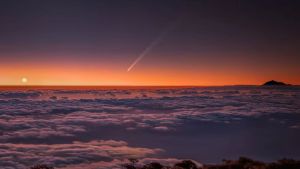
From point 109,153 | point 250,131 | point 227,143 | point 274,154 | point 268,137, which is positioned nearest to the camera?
point 109,153

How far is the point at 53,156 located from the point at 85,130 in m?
23.7

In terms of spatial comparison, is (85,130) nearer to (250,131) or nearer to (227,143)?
(227,143)

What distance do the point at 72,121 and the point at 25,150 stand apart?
107ft

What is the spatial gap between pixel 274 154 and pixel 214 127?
2224 cm

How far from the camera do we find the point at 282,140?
56094 mm

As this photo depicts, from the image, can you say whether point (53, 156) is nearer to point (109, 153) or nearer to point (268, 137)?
point (109, 153)

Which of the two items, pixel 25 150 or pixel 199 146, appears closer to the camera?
pixel 25 150

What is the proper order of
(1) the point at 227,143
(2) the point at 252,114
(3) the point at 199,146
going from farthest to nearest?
(2) the point at 252,114, (1) the point at 227,143, (3) the point at 199,146

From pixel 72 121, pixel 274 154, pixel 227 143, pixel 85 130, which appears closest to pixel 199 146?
pixel 227 143

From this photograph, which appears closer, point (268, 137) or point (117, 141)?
point (117, 141)

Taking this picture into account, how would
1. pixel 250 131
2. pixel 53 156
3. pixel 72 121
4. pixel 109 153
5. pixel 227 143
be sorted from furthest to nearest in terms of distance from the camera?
1. pixel 72 121
2. pixel 250 131
3. pixel 227 143
4. pixel 109 153
5. pixel 53 156

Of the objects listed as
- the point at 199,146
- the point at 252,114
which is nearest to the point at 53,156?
the point at 199,146

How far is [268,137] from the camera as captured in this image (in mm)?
61469

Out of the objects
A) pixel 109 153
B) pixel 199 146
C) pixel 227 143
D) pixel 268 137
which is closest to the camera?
pixel 109 153
